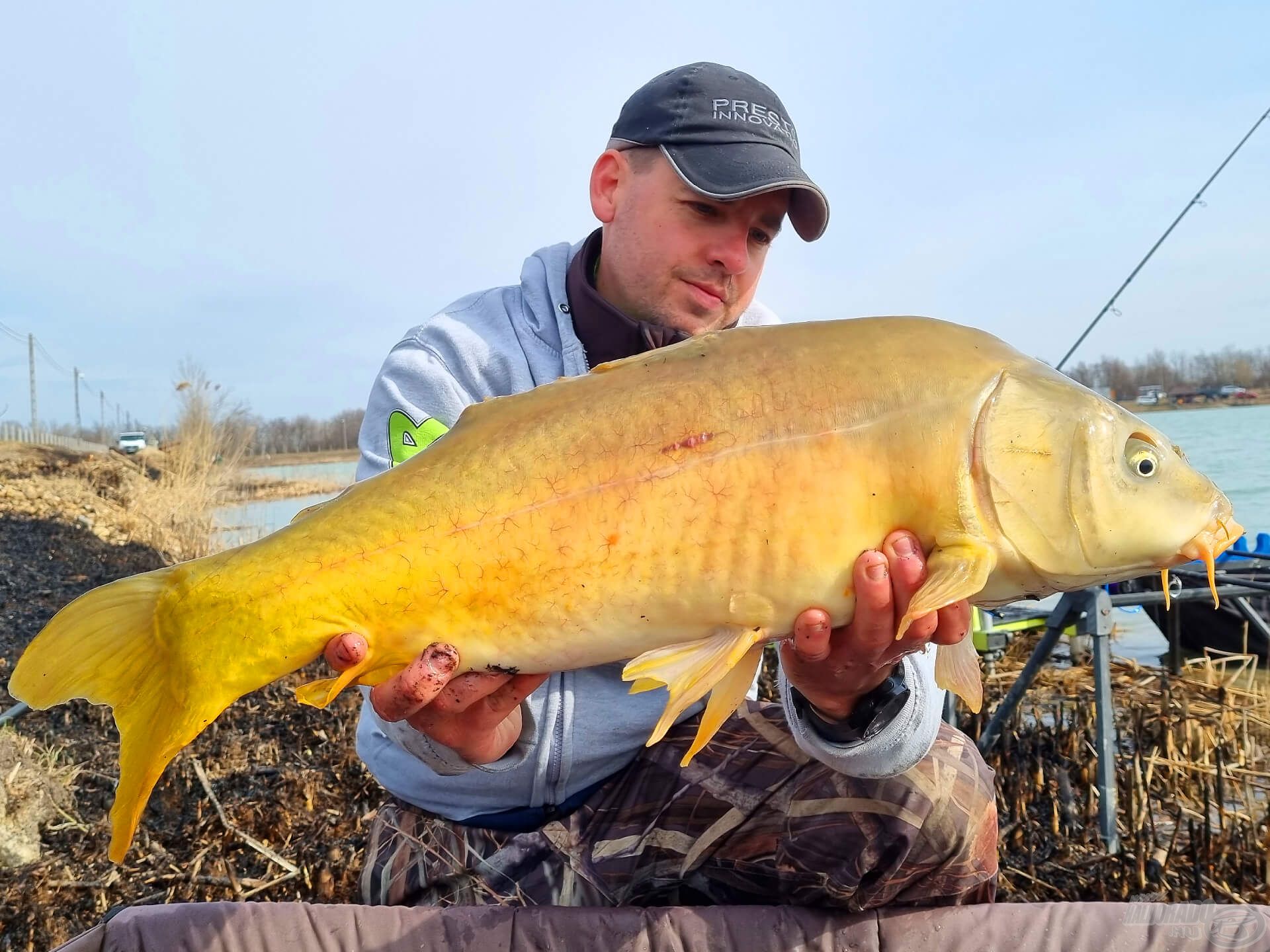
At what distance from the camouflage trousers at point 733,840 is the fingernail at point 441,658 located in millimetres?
961

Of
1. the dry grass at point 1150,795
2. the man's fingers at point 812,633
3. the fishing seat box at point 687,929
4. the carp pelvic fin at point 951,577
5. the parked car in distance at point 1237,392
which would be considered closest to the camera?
the carp pelvic fin at point 951,577

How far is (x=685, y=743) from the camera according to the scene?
2.29 meters

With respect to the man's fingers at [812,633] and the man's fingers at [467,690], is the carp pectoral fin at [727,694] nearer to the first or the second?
the man's fingers at [812,633]

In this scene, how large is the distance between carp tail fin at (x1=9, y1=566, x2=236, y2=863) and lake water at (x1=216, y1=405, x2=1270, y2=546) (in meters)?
1.37

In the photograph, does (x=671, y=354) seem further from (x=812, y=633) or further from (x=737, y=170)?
(x=737, y=170)

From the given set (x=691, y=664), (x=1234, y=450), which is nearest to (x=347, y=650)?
(x=691, y=664)

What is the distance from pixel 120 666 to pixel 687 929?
4.09ft

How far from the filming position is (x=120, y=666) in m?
1.47

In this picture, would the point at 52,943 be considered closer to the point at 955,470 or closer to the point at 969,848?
the point at 969,848

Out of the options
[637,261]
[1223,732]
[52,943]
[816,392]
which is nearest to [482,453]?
[816,392]

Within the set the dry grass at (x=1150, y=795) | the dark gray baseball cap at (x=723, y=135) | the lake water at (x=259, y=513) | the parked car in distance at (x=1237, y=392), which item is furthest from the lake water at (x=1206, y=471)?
the dark gray baseball cap at (x=723, y=135)

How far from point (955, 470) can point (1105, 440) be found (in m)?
0.24

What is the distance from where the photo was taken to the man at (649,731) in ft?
6.23

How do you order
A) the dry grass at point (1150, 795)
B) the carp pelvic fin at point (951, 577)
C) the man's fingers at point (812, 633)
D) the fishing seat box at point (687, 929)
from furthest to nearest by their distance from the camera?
the dry grass at point (1150, 795), the fishing seat box at point (687, 929), the man's fingers at point (812, 633), the carp pelvic fin at point (951, 577)
